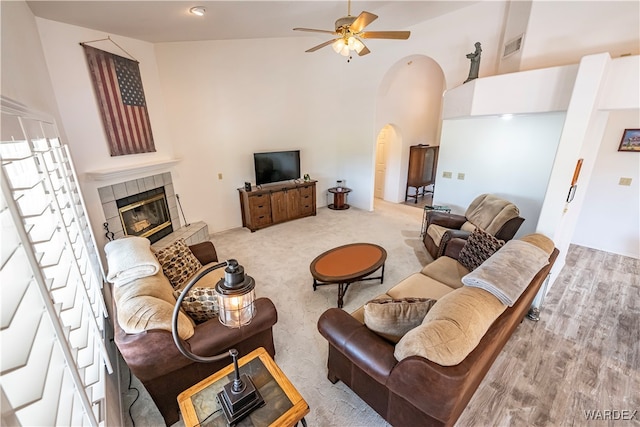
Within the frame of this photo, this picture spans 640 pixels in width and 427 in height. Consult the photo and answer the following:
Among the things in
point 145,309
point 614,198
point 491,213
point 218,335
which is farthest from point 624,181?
point 145,309

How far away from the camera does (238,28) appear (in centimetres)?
390

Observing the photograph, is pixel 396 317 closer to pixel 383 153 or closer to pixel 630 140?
pixel 630 140

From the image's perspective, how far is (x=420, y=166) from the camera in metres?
6.72

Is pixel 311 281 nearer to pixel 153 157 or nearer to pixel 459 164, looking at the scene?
pixel 153 157

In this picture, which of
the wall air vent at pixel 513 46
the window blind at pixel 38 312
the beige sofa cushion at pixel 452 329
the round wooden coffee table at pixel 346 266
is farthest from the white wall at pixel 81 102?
the wall air vent at pixel 513 46

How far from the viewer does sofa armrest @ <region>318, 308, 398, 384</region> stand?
1.53 m

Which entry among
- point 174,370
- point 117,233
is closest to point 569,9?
point 174,370

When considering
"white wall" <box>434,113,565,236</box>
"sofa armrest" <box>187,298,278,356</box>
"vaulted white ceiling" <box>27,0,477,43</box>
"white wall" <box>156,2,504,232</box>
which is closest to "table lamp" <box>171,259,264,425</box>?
"sofa armrest" <box>187,298,278,356</box>

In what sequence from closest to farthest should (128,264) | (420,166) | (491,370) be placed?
(128,264), (491,370), (420,166)

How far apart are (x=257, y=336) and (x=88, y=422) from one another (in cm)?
106

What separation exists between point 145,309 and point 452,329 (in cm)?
177

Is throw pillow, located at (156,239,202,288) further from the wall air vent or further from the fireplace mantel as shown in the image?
the wall air vent

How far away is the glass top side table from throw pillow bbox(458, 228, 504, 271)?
2.17 metres

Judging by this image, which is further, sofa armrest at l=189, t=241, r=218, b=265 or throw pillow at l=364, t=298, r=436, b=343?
sofa armrest at l=189, t=241, r=218, b=265
